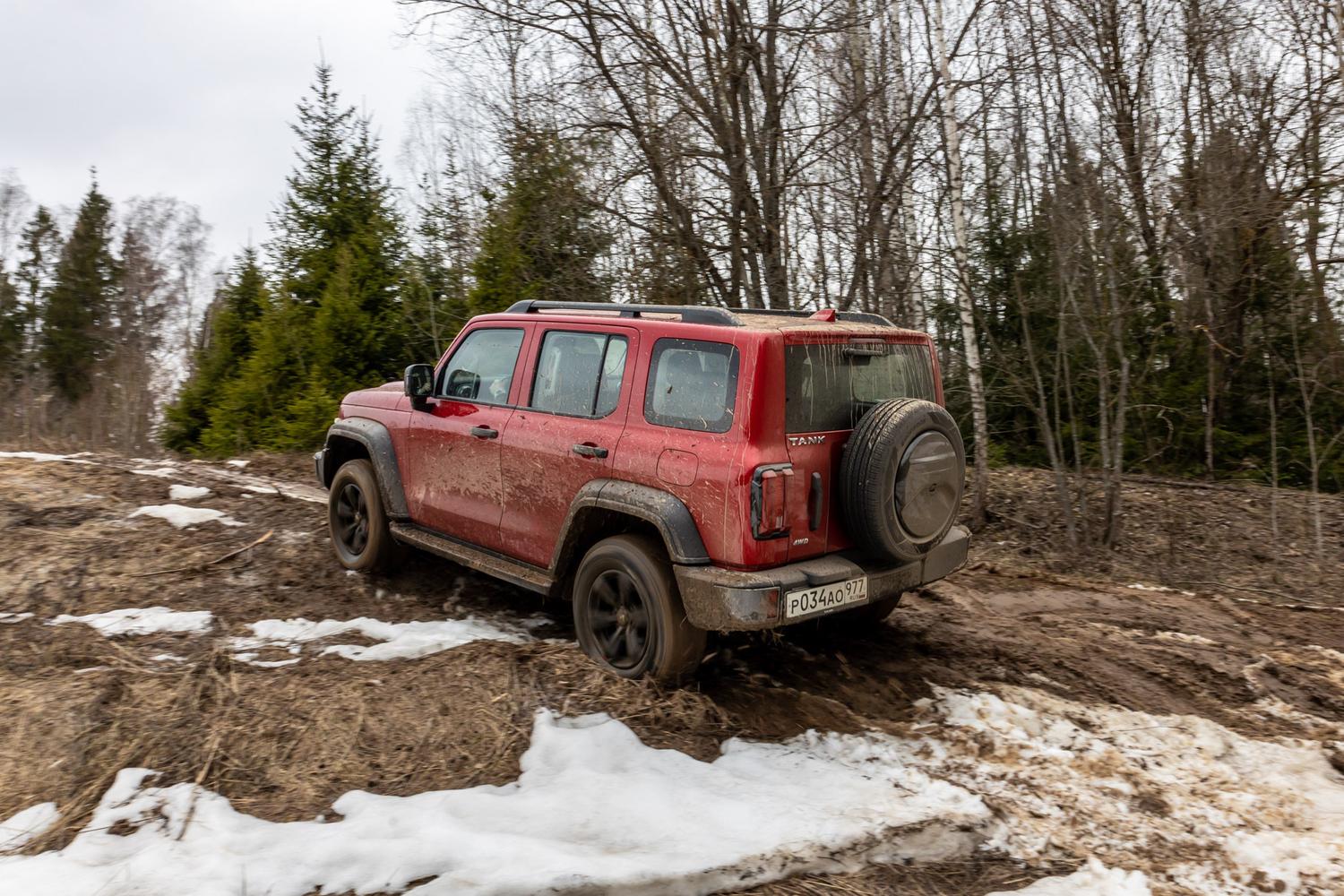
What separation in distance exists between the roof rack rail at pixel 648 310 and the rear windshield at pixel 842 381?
0.38 m

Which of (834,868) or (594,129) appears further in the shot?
(594,129)

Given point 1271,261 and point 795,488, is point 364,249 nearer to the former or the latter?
point 795,488

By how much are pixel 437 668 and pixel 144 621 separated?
1845 mm

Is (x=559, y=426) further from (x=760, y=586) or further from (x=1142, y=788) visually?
(x=1142, y=788)

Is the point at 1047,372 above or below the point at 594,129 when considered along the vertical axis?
below

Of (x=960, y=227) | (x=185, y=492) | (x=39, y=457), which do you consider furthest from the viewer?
(x=960, y=227)

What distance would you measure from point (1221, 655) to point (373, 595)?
502 centimetres

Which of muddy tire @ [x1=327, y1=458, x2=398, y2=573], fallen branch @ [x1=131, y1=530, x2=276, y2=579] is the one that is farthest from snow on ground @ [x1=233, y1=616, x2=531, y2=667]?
fallen branch @ [x1=131, y1=530, x2=276, y2=579]

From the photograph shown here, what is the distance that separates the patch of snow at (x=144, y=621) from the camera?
4.86m

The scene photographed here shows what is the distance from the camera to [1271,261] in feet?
37.1

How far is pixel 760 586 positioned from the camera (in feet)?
12.4

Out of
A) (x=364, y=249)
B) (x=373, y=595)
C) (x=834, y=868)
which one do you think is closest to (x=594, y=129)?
(x=364, y=249)

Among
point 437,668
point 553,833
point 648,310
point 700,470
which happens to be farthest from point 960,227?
point 553,833

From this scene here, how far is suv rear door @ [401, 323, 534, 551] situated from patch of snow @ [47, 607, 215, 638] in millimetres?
1333
